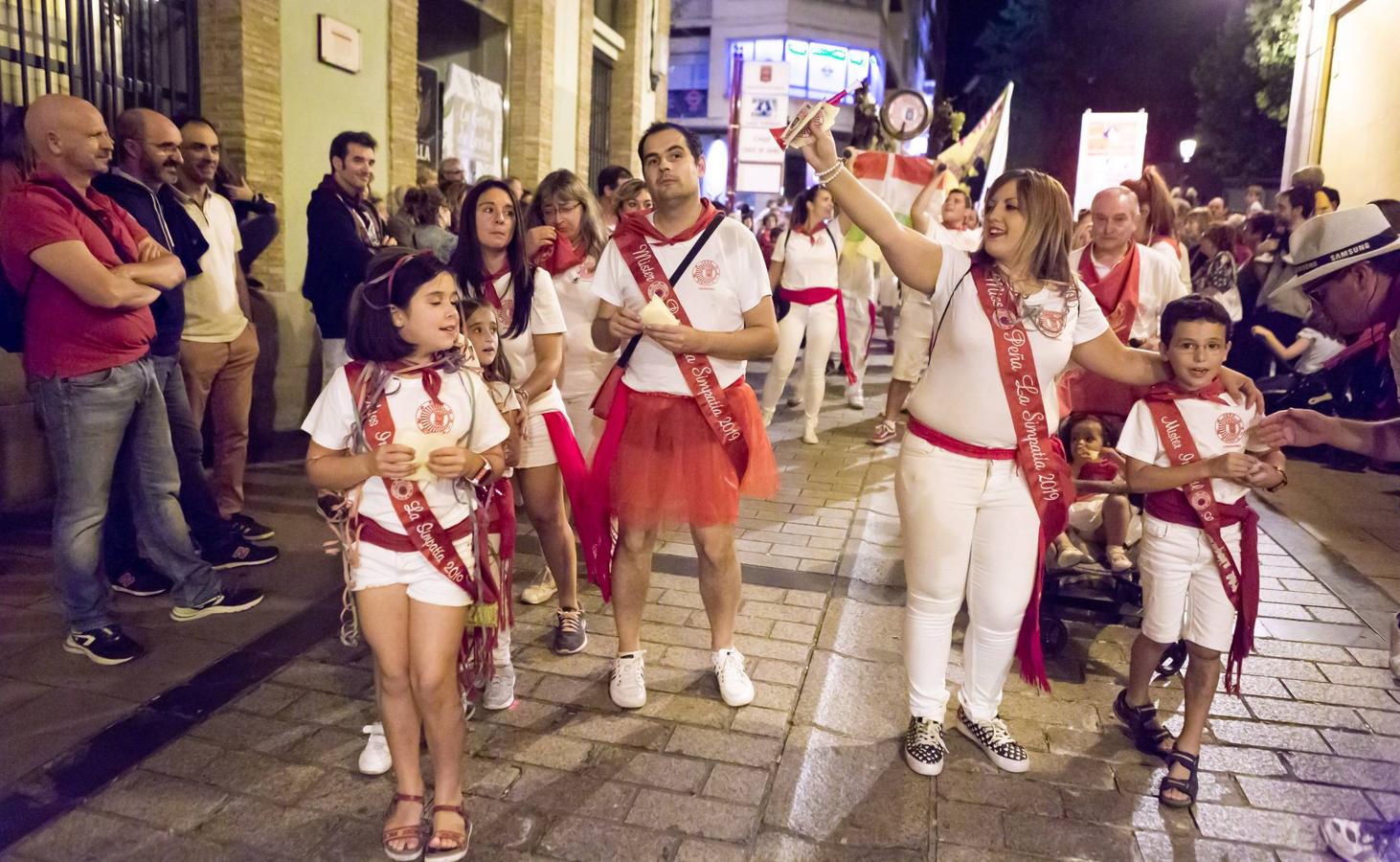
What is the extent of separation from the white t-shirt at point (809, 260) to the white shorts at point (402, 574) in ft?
20.1

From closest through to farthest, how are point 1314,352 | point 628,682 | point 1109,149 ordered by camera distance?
point 628,682, point 1314,352, point 1109,149

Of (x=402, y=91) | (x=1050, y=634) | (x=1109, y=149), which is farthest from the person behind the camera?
(x=1109, y=149)

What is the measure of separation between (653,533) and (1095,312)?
68.7 inches

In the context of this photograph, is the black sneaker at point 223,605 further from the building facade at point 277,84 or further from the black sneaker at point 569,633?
the building facade at point 277,84

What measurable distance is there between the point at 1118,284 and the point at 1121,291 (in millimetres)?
39

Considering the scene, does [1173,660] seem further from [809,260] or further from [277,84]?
[277,84]

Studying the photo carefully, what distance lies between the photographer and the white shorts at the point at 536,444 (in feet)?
13.5

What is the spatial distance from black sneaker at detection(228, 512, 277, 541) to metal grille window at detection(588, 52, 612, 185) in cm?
1133

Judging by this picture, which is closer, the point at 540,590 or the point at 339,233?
the point at 540,590

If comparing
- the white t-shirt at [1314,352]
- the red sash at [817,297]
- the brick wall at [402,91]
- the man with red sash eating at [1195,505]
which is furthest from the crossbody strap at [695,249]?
the brick wall at [402,91]

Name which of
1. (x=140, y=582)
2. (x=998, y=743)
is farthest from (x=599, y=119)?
(x=998, y=743)

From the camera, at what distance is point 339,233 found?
5.92m

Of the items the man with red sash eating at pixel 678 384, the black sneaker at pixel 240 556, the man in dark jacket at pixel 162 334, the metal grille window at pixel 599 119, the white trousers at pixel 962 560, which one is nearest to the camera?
the white trousers at pixel 962 560

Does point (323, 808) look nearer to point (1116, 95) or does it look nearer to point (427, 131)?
point (427, 131)
